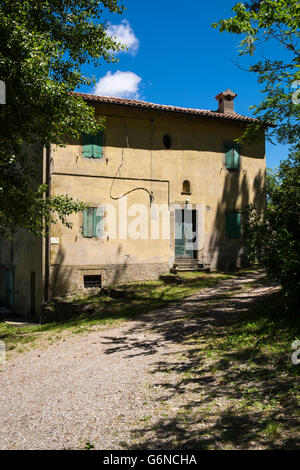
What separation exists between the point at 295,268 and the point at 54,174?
1004 centimetres

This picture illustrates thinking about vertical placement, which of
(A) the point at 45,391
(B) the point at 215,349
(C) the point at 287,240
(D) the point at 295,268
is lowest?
(A) the point at 45,391

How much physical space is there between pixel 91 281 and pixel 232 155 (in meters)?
8.84

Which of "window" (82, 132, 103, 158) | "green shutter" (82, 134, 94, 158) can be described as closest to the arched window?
"window" (82, 132, 103, 158)

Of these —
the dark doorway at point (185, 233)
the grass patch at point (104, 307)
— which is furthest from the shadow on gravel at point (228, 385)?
the dark doorway at point (185, 233)

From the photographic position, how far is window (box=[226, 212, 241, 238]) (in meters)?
16.9

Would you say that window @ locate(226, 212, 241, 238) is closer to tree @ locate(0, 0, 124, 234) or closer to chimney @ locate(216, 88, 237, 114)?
chimney @ locate(216, 88, 237, 114)

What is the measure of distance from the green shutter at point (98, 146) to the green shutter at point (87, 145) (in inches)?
6.5

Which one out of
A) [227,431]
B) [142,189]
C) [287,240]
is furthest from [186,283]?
[227,431]

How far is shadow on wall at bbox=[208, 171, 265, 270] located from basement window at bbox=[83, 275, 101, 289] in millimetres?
5294

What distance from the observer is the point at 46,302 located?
539 inches

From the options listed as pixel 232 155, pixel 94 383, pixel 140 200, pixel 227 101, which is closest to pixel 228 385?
pixel 94 383

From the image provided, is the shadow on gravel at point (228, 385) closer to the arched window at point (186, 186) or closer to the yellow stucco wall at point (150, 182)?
the yellow stucco wall at point (150, 182)

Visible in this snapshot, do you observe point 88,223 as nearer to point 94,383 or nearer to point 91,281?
point 91,281
